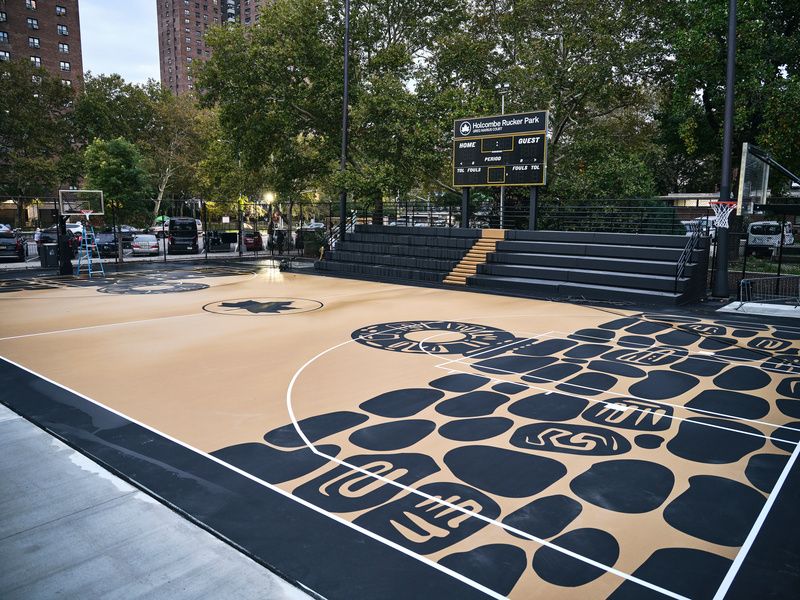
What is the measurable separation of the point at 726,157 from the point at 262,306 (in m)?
12.9

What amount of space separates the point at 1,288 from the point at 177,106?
3816 centimetres

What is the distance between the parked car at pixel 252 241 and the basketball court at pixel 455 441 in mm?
22497

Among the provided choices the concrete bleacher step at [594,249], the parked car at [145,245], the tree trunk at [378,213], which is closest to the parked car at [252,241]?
the parked car at [145,245]

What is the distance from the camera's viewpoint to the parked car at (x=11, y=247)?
87.7ft

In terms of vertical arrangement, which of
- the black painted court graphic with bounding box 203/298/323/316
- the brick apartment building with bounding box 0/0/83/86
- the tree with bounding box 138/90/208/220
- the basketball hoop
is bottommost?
the black painted court graphic with bounding box 203/298/323/316

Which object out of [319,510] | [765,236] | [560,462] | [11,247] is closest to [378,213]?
[11,247]

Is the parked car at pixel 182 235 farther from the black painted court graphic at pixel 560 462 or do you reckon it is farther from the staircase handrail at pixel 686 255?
the black painted court graphic at pixel 560 462

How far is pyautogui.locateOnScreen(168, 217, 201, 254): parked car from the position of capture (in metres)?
32.6

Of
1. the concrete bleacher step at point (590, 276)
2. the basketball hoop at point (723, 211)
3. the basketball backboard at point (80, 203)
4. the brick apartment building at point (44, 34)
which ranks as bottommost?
the concrete bleacher step at point (590, 276)

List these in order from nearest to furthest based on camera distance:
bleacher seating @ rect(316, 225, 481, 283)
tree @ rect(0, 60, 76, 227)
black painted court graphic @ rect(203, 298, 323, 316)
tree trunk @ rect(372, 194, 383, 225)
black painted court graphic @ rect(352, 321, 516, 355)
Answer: black painted court graphic @ rect(352, 321, 516, 355)
black painted court graphic @ rect(203, 298, 323, 316)
bleacher seating @ rect(316, 225, 481, 283)
tree trunk @ rect(372, 194, 383, 225)
tree @ rect(0, 60, 76, 227)

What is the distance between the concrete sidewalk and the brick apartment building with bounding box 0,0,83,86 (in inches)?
3323

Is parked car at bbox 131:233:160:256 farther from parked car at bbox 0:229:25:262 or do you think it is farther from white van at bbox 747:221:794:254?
white van at bbox 747:221:794:254

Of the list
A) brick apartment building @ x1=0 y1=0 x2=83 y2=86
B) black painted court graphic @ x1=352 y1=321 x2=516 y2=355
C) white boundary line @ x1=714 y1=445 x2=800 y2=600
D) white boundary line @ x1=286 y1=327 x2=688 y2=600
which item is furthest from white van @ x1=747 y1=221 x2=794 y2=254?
brick apartment building @ x1=0 y1=0 x2=83 y2=86

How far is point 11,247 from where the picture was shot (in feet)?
88.4
